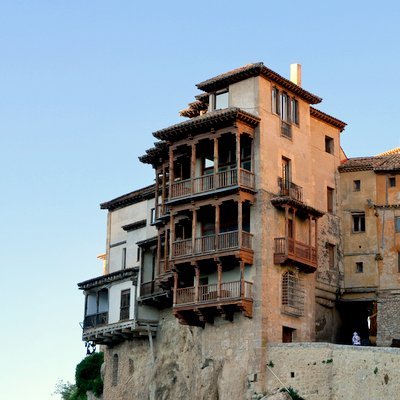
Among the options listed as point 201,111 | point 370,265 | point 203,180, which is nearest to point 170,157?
point 203,180

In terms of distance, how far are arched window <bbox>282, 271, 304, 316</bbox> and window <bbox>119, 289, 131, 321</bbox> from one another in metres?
12.7

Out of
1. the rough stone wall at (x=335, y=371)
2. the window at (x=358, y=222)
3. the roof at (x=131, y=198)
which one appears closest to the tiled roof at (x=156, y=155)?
the roof at (x=131, y=198)

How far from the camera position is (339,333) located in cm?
5969

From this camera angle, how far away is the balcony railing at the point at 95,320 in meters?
65.4

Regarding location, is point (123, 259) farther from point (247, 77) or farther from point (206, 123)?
point (247, 77)

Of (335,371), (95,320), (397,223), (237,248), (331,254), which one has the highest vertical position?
(397,223)

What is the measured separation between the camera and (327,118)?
6241 cm

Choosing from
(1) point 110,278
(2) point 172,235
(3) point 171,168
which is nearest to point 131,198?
(1) point 110,278

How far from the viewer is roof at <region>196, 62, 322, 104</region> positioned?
55.7m

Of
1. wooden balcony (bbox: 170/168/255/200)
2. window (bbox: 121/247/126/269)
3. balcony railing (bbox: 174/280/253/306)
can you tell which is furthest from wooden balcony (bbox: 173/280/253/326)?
window (bbox: 121/247/126/269)

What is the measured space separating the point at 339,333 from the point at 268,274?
8784mm

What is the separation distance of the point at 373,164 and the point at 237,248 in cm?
1303

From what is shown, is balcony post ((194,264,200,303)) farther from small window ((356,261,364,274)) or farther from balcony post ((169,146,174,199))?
small window ((356,261,364,274))

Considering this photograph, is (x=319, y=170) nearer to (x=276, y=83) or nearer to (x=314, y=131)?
(x=314, y=131)
